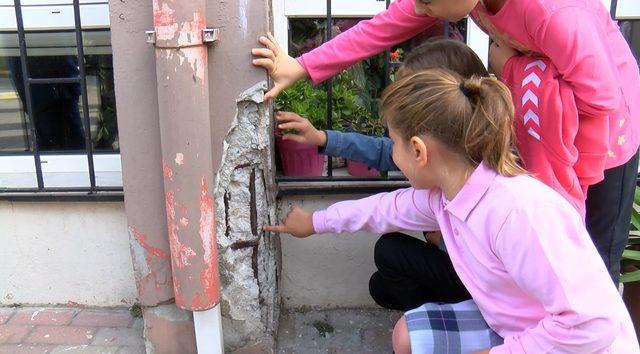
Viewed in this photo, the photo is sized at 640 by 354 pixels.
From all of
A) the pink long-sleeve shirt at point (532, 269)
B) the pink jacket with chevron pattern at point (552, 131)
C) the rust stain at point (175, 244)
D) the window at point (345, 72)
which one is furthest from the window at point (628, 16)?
the rust stain at point (175, 244)

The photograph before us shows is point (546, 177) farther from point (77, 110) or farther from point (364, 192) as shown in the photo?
point (77, 110)

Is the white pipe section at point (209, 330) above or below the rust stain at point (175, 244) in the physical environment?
below

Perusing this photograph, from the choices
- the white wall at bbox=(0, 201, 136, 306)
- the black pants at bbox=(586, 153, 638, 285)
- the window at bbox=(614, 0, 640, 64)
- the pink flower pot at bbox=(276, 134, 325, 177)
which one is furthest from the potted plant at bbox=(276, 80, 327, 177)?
the window at bbox=(614, 0, 640, 64)

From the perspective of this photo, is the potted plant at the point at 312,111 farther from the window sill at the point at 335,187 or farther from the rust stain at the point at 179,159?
the rust stain at the point at 179,159

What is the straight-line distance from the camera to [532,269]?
1.58 metres

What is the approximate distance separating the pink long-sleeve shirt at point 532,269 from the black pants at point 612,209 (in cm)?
47

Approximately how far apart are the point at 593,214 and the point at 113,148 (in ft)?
6.97

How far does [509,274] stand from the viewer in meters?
1.72

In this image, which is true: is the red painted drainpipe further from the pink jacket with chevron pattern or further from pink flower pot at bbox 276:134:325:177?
the pink jacket with chevron pattern

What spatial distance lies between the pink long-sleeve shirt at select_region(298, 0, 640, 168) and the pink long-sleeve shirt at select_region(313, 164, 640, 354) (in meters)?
0.29

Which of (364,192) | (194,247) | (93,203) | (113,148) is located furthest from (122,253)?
(364,192)

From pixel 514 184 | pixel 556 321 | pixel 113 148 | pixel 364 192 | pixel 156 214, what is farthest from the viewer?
pixel 113 148

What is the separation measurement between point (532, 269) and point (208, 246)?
3.54ft

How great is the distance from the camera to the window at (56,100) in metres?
2.92
